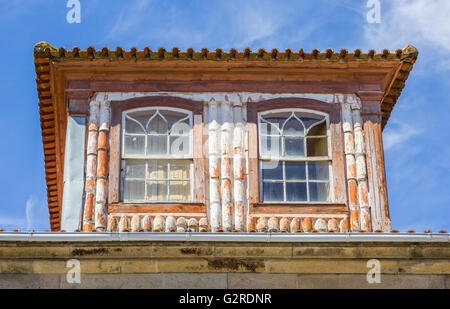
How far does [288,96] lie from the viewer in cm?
1159

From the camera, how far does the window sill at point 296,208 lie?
10.7 meters

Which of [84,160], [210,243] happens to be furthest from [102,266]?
[84,160]

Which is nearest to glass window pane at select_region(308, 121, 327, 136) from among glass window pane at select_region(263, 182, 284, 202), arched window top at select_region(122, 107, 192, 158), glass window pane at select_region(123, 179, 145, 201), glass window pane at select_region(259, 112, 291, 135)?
glass window pane at select_region(259, 112, 291, 135)

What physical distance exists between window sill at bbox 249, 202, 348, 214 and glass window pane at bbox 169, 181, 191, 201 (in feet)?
2.76

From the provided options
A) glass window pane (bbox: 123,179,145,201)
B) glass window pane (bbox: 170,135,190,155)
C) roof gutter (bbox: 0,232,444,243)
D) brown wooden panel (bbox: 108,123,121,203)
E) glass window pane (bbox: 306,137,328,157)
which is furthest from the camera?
Answer: glass window pane (bbox: 306,137,328,157)

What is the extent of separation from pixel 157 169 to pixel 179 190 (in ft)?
1.33

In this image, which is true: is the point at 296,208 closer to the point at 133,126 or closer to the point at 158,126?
the point at 158,126

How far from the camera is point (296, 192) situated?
11.0 meters

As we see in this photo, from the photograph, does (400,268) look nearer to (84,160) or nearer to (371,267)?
(371,267)

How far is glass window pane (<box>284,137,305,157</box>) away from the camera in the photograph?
11242mm

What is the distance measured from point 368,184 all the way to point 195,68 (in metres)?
2.71

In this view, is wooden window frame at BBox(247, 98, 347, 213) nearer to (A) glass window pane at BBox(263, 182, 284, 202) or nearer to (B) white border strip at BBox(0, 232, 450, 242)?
(A) glass window pane at BBox(263, 182, 284, 202)

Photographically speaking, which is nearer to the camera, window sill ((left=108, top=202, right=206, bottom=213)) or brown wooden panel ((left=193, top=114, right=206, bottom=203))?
window sill ((left=108, top=202, right=206, bottom=213))

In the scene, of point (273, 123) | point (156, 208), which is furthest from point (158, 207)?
point (273, 123)
